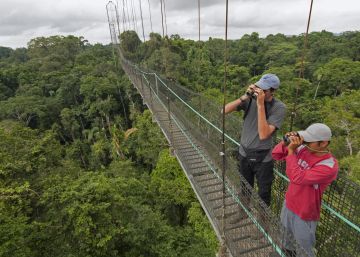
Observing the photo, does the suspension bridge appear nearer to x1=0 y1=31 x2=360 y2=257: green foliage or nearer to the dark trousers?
the dark trousers

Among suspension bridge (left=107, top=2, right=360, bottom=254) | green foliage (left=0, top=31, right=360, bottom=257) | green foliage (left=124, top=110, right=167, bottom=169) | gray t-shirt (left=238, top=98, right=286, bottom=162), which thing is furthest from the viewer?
green foliage (left=124, top=110, right=167, bottom=169)

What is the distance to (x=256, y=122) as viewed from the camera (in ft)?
5.73

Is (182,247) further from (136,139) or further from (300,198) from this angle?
(136,139)

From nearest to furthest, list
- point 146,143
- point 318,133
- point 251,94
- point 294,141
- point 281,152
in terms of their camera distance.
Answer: point 318,133
point 294,141
point 281,152
point 251,94
point 146,143

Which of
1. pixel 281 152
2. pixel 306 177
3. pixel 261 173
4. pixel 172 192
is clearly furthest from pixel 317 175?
pixel 172 192

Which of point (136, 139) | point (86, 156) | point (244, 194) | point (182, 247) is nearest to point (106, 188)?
point (182, 247)

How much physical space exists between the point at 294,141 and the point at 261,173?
47 cm

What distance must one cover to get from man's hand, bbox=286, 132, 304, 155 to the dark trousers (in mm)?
367

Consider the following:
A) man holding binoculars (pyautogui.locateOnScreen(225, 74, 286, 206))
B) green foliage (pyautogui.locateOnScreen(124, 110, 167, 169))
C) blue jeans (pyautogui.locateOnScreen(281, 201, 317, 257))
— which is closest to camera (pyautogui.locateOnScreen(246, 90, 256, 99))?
man holding binoculars (pyautogui.locateOnScreen(225, 74, 286, 206))

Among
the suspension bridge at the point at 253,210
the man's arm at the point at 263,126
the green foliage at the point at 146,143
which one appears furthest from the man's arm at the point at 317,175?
the green foliage at the point at 146,143

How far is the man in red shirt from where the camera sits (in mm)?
1259

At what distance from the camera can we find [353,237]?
58.2 inches

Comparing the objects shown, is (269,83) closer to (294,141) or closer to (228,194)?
(294,141)

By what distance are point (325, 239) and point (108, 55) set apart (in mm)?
27293
